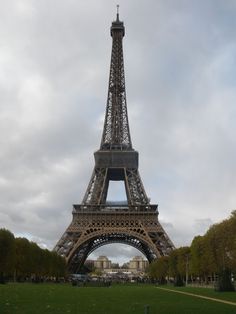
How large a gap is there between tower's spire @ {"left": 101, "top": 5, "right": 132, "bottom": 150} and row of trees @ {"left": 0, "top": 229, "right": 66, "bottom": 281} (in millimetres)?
28003

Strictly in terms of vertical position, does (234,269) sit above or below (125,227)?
below

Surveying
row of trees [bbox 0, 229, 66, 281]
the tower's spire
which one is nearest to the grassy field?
row of trees [bbox 0, 229, 66, 281]

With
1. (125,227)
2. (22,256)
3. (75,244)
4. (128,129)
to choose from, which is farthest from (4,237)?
(128,129)

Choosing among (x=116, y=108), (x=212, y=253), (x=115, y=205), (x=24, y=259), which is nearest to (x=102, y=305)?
(x=212, y=253)

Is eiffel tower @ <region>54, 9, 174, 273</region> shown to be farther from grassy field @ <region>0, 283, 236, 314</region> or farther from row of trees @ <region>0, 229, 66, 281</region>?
grassy field @ <region>0, 283, 236, 314</region>

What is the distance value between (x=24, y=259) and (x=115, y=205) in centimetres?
2919

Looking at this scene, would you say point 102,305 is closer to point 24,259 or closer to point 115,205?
point 24,259

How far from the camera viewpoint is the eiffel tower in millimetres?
101688

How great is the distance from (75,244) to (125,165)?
66.1 ft

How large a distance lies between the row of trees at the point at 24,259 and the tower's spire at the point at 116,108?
28003 mm

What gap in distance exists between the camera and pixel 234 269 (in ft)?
234

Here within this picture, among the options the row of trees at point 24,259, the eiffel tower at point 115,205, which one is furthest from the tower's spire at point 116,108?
the row of trees at point 24,259

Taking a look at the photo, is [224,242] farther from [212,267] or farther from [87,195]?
[87,195]

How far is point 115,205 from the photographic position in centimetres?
10900
